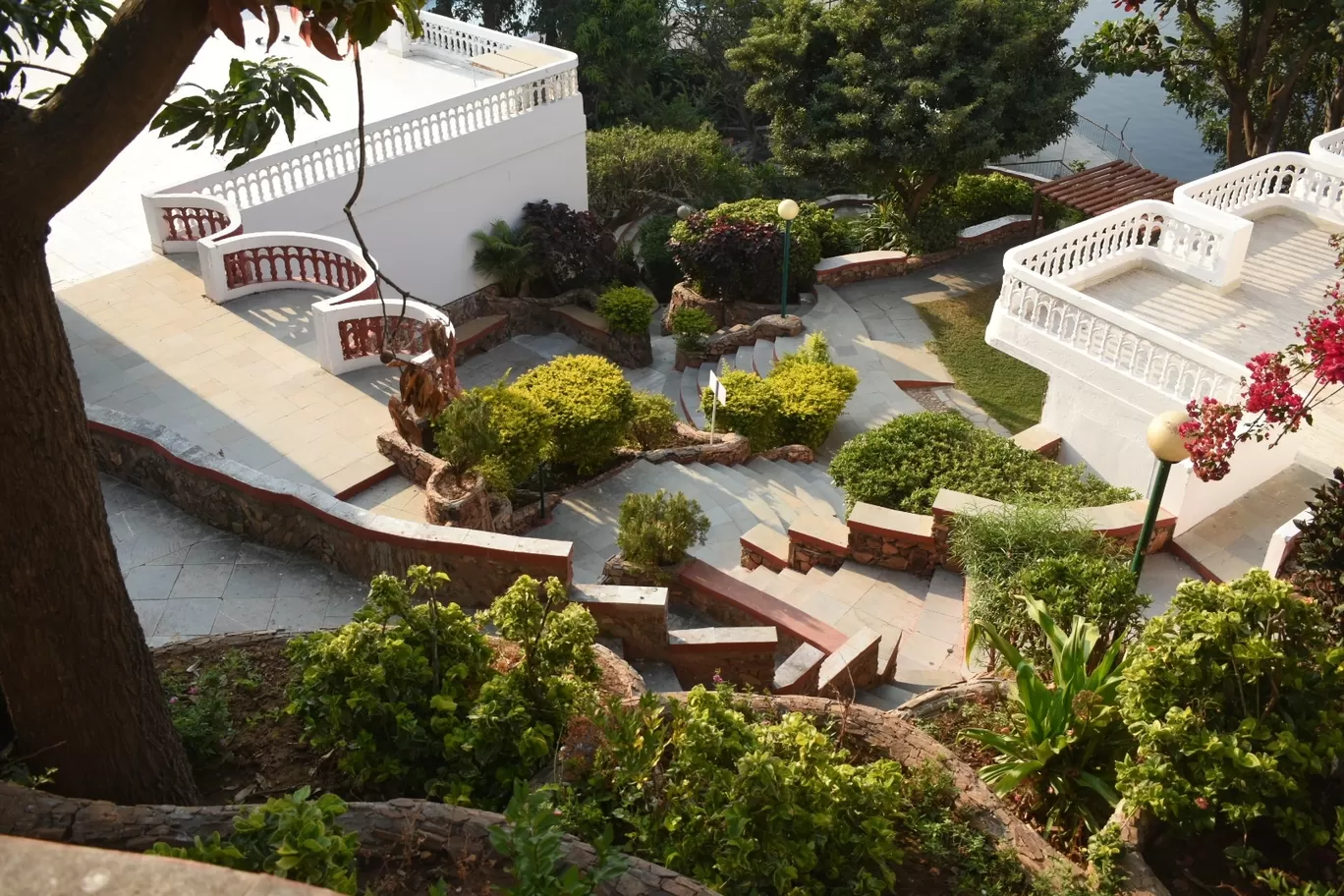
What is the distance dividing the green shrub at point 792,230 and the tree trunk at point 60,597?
13481 millimetres

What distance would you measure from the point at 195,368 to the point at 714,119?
19.8 metres

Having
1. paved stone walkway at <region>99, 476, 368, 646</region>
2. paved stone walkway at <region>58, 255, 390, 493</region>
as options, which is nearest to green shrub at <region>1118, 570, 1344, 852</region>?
paved stone walkway at <region>99, 476, 368, 646</region>

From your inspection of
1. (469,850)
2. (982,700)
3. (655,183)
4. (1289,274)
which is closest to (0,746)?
(469,850)

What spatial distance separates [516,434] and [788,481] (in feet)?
12.5

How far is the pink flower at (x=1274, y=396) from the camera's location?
8508 mm

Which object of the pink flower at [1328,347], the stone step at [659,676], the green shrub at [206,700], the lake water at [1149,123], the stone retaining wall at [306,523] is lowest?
the lake water at [1149,123]

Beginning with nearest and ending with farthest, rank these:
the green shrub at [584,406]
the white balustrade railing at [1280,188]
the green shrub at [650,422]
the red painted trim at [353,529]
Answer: the red painted trim at [353,529], the green shrub at [584,406], the green shrub at [650,422], the white balustrade railing at [1280,188]

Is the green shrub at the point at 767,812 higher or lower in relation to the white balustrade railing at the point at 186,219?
higher

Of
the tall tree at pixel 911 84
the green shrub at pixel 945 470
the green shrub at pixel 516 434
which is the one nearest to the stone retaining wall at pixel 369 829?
the green shrub at pixel 516 434

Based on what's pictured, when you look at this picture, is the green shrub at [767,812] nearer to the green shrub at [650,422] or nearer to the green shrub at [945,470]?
the green shrub at [945,470]

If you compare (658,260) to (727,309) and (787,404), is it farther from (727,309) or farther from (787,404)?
(787,404)

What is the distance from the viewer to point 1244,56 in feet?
54.6

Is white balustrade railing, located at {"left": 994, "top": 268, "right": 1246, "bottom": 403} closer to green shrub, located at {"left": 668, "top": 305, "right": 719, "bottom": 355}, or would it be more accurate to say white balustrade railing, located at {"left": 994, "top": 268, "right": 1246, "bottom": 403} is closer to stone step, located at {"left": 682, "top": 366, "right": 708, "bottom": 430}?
stone step, located at {"left": 682, "top": 366, "right": 708, "bottom": 430}

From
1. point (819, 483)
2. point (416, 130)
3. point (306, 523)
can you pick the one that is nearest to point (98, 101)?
point (306, 523)
